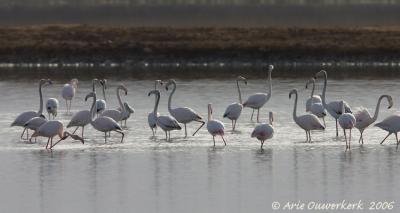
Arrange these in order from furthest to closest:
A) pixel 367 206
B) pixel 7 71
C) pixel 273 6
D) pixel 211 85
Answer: pixel 273 6 < pixel 7 71 < pixel 211 85 < pixel 367 206

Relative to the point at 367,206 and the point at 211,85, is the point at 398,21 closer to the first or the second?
the point at 211,85

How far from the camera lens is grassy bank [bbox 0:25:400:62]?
4472 centimetres

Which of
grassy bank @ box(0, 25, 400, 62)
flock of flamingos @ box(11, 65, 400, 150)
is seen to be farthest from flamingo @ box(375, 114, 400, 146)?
grassy bank @ box(0, 25, 400, 62)

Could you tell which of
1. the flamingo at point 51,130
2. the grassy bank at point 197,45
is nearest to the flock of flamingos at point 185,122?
the flamingo at point 51,130

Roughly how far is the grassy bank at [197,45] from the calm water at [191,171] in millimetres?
22743

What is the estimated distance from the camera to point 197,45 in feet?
154

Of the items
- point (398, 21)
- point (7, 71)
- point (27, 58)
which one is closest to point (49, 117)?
point (7, 71)

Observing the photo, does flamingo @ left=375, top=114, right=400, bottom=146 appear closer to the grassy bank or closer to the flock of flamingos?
the flock of flamingos

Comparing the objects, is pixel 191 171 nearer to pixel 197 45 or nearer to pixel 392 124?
pixel 392 124

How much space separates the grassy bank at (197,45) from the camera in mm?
44719

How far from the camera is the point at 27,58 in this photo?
1752 inches

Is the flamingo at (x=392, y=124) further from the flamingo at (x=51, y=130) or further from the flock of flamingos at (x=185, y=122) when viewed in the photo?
the flamingo at (x=51, y=130)

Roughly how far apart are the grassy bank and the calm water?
2274 cm

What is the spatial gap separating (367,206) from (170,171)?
11.8ft
